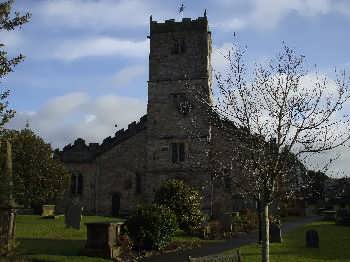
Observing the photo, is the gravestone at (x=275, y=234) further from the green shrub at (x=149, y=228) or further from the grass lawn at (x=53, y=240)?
the green shrub at (x=149, y=228)

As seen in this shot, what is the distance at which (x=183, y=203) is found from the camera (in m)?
25.5

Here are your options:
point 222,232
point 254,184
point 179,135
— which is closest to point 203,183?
point 179,135

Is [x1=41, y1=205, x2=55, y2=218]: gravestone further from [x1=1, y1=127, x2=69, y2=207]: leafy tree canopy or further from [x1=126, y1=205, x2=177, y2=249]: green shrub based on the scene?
[x1=126, y1=205, x2=177, y2=249]: green shrub

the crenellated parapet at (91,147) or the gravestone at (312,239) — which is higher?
the crenellated parapet at (91,147)

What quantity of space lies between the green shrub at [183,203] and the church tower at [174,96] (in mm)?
9201

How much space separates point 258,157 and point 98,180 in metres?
29.1

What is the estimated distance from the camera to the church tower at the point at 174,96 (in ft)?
119

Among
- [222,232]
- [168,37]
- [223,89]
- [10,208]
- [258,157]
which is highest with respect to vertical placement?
[168,37]

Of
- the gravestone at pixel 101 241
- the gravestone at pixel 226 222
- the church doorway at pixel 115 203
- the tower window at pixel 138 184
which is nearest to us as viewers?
the gravestone at pixel 101 241

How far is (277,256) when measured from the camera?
57.0ft

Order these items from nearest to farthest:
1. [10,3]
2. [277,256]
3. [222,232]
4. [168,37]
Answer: [10,3], [277,256], [222,232], [168,37]

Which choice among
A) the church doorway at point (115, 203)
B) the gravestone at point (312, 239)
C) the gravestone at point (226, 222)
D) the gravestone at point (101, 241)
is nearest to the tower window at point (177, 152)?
the church doorway at point (115, 203)

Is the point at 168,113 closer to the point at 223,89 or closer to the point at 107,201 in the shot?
the point at 107,201

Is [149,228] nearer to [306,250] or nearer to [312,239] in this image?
[306,250]
